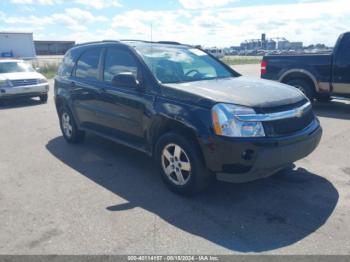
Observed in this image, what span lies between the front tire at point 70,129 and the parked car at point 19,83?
5.80 m

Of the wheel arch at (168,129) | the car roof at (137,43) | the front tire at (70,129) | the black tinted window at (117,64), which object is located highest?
the car roof at (137,43)

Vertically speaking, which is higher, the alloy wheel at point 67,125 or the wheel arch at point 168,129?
the wheel arch at point 168,129

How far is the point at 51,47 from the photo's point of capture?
3492 inches

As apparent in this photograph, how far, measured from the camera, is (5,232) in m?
3.51

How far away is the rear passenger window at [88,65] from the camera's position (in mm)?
5637

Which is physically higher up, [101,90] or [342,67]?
[342,67]

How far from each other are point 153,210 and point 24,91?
376 inches

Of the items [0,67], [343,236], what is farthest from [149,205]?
[0,67]

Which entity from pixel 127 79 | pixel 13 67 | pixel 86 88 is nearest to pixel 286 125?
pixel 127 79

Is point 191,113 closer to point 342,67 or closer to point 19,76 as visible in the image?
point 342,67

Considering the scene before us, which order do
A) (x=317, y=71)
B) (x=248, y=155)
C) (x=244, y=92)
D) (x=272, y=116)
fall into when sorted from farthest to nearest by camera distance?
(x=317, y=71), (x=244, y=92), (x=272, y=116), (x=248, y=155)

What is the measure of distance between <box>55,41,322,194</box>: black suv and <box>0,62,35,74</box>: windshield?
8.03 m

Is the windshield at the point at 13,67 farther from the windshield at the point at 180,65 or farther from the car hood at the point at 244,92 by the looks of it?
the car hood at the point at 244,92

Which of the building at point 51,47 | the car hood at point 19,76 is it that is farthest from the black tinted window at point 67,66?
the building at point 51,47
